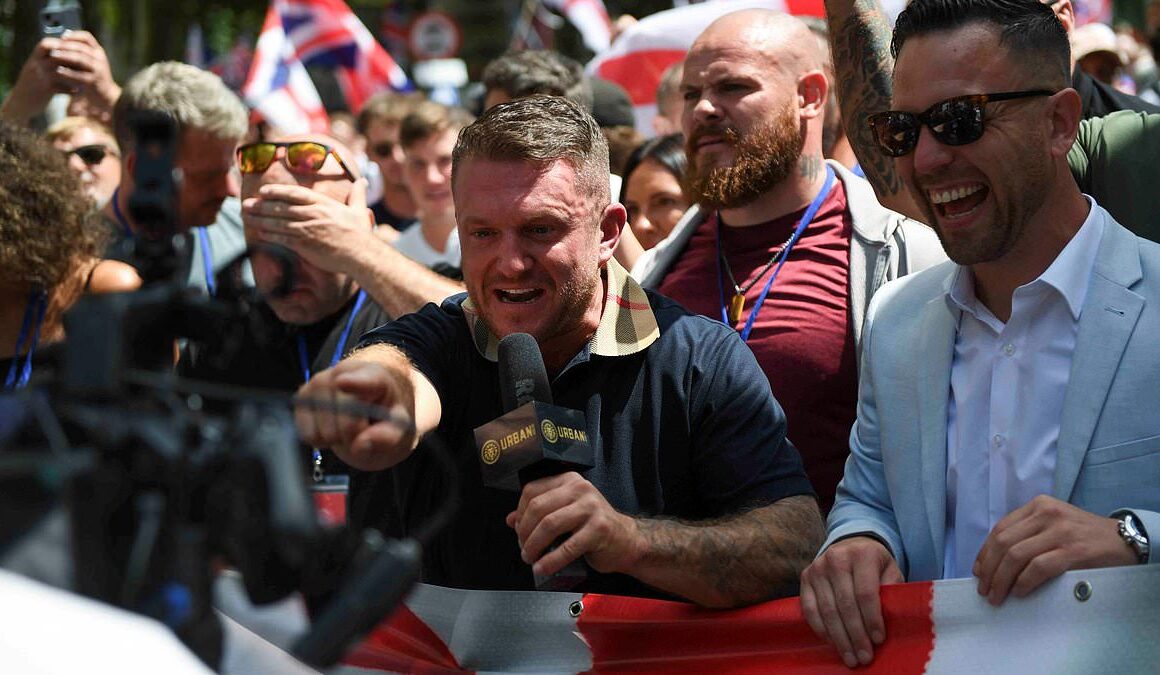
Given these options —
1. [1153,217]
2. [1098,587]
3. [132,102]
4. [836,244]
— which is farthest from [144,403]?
[132,102]

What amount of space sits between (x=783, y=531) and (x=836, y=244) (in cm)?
155

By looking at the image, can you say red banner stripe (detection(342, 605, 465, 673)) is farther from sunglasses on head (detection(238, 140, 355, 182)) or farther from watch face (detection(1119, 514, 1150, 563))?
sunglasses on head (detection(238, 140, 355, 182))

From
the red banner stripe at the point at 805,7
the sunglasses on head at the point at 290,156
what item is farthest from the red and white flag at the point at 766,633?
the red banner stripe at the point at 805,7

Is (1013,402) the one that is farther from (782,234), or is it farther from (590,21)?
(590,21)

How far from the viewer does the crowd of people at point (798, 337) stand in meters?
3.13

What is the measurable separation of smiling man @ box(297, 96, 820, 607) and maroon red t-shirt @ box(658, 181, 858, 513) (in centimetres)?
68

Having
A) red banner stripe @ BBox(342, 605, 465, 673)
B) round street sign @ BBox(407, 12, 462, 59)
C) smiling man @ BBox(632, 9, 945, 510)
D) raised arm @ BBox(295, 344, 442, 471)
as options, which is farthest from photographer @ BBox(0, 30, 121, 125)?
round street sign @ BBox(407, 12, 462, 59)

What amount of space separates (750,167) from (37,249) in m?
2.19

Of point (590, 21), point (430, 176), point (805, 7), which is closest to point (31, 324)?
point (430, 176)

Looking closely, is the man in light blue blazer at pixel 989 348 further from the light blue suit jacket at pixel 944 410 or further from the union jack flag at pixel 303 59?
the union jack flag at pixel 303 59

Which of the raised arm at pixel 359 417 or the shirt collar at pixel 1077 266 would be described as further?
the shirt collar at pixel 1077 266

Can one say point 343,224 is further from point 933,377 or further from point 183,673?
point 183,673

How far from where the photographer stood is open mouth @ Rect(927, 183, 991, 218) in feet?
11.4

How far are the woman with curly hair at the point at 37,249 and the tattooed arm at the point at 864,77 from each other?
7.31ft
